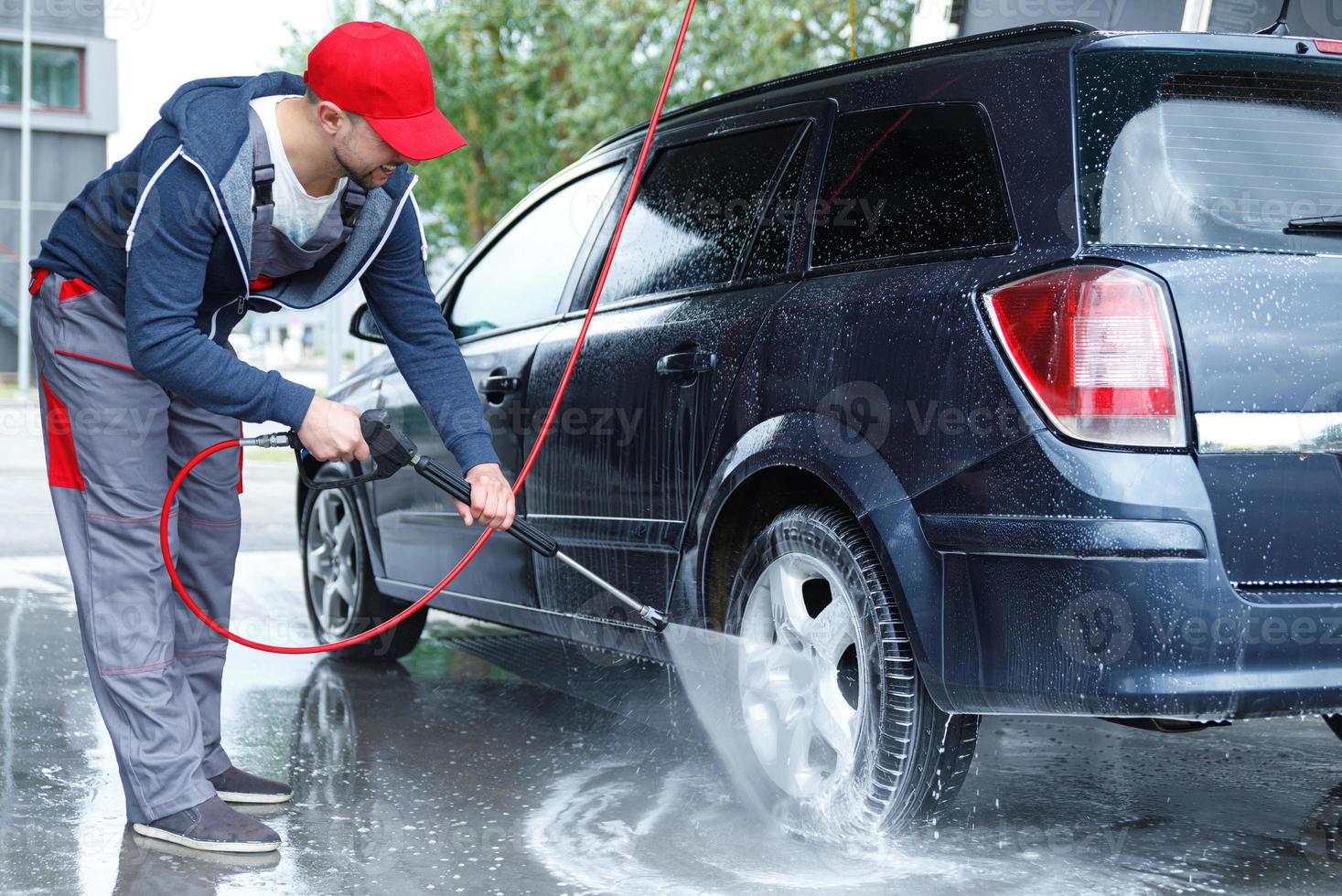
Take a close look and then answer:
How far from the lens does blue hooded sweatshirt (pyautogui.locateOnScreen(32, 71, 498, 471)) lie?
3.10 metres

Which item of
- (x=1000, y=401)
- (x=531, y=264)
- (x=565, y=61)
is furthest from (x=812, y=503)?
(x=565, y=61)

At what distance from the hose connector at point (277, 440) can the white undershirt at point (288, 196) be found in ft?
1.37

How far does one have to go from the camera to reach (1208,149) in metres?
2.91

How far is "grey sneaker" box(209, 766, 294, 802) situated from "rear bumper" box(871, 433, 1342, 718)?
1811mm

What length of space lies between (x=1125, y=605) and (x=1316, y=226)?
0.82 metres

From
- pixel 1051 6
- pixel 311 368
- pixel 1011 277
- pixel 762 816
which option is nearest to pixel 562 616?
pixel 762 816

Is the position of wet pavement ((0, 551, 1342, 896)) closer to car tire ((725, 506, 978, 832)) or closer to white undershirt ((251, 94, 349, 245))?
car tire ((725, 506, 978, 832))

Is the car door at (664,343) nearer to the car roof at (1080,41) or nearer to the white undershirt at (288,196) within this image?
the car roof at (1080,41)

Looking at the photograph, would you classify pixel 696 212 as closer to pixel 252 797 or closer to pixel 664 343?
pixel 664 343

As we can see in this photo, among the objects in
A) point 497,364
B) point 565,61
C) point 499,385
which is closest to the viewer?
point 499,385

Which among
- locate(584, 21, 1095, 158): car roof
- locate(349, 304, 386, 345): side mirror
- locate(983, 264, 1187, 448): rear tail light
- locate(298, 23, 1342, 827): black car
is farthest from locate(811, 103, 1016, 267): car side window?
locate(349, 304, 386, 345): side mirror

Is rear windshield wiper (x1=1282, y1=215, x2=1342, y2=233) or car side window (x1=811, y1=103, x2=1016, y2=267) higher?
car side window (x1=811, y1=103, x2=1016, y2=267)

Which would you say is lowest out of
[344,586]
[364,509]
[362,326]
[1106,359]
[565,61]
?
[344,586]

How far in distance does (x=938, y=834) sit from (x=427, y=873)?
1.12 metres
